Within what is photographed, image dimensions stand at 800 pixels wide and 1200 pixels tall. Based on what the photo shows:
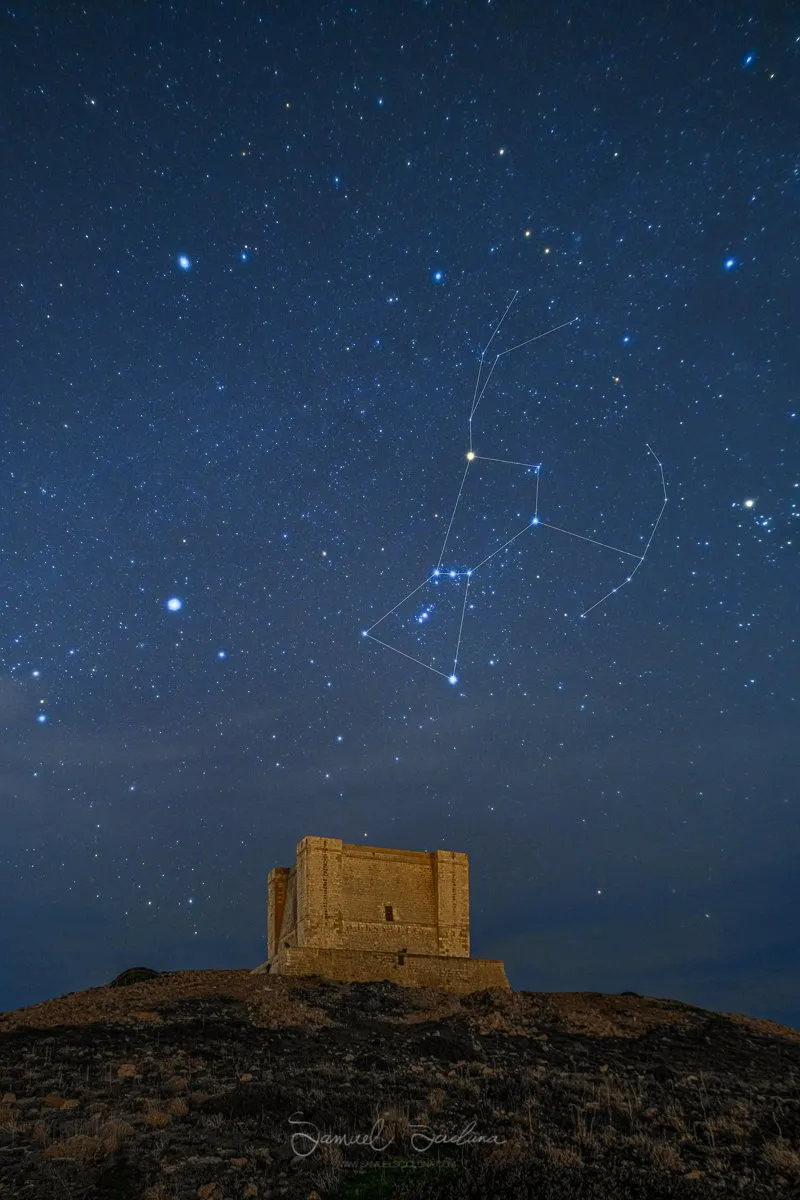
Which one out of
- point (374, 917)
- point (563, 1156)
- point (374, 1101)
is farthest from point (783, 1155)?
point (374, 917)

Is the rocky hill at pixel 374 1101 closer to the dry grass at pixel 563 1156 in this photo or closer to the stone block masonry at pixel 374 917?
the dry grass at pixel 563 1156

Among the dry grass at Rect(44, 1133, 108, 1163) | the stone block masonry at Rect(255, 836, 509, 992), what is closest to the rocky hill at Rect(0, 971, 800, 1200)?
the dry grass at Rect(44, 1133, 108, 1163)

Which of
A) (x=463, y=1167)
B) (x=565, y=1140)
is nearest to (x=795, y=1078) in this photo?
(x=565, y=1140)

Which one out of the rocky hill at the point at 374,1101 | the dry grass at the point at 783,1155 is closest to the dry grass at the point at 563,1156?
the rocky hill at the point at 374,1101

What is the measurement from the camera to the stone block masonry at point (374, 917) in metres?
33.7

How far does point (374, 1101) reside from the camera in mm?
15180

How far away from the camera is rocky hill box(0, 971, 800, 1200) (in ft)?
36.8

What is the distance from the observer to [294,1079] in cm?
1689

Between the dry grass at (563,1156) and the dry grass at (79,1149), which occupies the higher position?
the dry grass at (79,1149)

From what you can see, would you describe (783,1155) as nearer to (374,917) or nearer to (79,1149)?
(79,1149)

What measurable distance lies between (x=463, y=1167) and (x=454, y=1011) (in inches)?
727

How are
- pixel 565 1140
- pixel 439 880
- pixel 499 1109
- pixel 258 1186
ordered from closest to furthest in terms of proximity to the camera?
pixel 258 1186
pixel 565 1140
pixel 499 1109
pixel 439 880

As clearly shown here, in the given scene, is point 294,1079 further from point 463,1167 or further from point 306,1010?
point 306,1010

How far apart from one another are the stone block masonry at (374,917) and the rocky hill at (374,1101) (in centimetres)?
505
